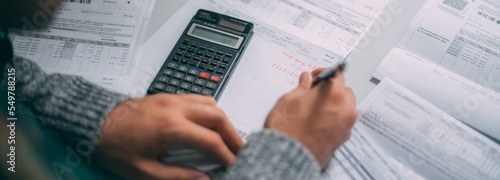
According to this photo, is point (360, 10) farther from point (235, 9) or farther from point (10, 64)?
point (10, 64)

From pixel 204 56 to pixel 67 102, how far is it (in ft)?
0.62

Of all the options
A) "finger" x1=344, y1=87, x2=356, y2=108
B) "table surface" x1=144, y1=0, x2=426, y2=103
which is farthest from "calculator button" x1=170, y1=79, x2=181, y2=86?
"finger" x1=344, y1=87, x2=356, y2=108

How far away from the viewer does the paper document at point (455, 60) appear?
1.50 feet

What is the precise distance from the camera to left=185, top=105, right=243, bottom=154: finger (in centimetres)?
37

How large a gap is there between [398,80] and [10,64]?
50cm

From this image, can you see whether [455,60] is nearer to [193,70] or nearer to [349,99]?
[349,99]

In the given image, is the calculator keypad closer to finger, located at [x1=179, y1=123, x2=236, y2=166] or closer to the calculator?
the calculator

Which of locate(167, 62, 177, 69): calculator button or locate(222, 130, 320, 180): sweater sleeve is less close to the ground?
locate(167, 62, 177, 69): calculator button

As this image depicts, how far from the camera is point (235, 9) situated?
1.87ft

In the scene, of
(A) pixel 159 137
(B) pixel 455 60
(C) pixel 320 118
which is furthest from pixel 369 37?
(A) pixel 159 137

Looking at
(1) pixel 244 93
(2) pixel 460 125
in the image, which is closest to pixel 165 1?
(1) pixel 244 93

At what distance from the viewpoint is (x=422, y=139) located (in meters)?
0.42

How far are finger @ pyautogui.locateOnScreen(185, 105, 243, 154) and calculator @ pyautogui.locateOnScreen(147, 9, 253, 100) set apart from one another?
8 centimetres

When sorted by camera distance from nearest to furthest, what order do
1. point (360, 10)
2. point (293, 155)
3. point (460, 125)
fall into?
point (293, 155) < point (460, 125) < point (360, 10)
